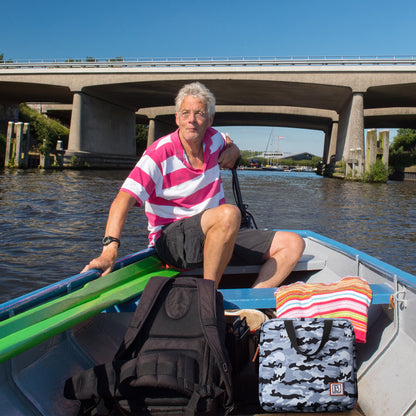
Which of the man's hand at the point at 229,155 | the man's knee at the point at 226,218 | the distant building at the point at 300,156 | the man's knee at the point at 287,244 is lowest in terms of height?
the man's knee at the point at 287,244

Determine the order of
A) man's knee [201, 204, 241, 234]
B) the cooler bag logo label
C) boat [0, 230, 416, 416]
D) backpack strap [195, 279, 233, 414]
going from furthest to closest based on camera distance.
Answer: man's knee [201, 204, 241, 234]
the cooler bag logo label
backpack strap [195, 279, 233, 414]
boat [0, 230, 416, 416]

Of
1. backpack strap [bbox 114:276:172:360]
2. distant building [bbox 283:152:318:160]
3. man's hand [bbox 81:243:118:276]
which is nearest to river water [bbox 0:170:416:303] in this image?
man's hand [bbox 81:243:118:276]

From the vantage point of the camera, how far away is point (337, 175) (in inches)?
1444

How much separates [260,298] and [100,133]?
129 ft

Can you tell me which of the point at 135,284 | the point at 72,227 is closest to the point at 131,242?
the point at 72,227

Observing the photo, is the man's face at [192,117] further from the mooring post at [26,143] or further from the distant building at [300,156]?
the distant building at [300,156]

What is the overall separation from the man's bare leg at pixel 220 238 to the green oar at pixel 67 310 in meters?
0.45

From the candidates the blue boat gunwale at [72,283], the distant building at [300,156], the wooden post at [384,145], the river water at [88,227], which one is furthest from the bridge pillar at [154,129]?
the distant building at [300,156]

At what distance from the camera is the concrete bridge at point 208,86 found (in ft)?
105

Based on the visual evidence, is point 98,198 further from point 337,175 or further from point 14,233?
point 337,175

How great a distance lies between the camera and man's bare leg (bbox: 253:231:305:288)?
331 centimetres

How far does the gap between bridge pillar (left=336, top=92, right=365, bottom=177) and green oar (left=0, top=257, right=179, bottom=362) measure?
3134 centimetres

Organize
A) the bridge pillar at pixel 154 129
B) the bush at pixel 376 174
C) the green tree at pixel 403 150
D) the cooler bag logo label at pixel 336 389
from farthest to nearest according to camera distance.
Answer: the bridge pillar at pixel 154 129 → the green tree at pixel 403 150 → the bush at pixel 376 174 → the cooler bag logo label at pixel 336 389

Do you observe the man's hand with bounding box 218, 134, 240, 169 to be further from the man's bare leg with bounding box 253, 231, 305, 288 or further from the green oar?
the green oar
